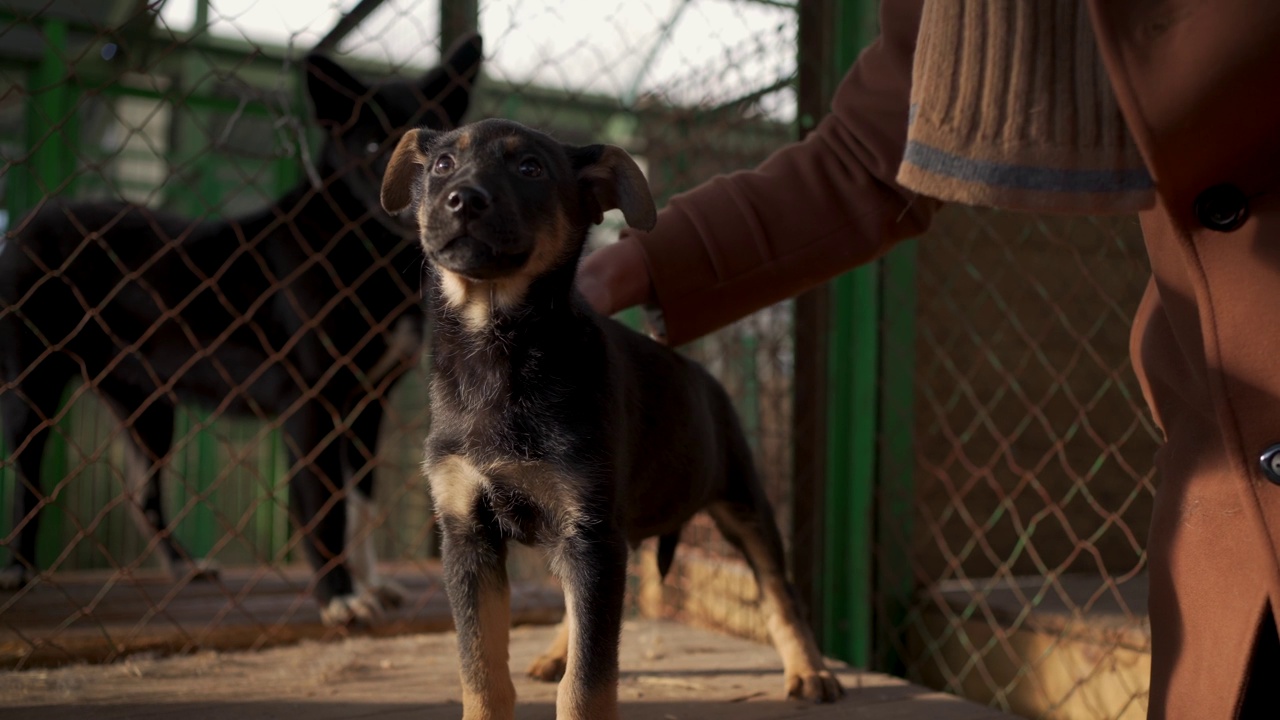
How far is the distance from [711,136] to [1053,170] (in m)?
3.27

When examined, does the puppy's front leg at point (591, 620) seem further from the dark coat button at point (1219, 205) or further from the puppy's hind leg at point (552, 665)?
the dark coat button at point (1219, 205)

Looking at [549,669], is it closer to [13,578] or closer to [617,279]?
[617,279]

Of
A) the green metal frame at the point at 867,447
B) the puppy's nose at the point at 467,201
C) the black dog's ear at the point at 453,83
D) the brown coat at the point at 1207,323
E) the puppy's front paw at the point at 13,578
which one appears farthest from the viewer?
the puppy's front paw at the point at 13,578

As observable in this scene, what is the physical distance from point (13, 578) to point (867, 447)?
3.21 metres

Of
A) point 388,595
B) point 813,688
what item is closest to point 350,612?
point 388,595

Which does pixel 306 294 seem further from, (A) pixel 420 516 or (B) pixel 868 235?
(A) pixel 420 516

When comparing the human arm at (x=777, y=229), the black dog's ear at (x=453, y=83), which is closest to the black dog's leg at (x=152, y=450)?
the black dog's ear at (x=453, y=83)

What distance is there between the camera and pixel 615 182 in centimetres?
182

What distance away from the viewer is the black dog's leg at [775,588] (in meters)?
2.31

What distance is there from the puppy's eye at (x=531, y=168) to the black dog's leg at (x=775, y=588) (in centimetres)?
100

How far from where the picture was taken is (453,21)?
4.89 m

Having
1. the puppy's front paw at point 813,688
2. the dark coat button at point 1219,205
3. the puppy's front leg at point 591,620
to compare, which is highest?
the dark coat button at point 1219,205

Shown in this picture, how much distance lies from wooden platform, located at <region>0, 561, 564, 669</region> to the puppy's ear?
1.44 m

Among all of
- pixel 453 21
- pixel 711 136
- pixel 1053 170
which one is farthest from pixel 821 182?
pixel 453 21
